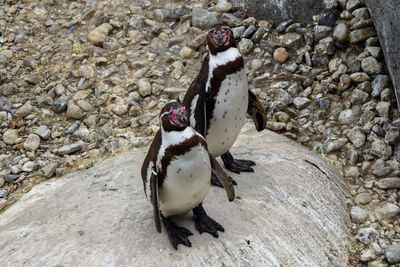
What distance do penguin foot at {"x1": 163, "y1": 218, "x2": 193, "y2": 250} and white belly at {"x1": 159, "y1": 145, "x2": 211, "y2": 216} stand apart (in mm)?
87

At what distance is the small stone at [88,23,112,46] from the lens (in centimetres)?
488

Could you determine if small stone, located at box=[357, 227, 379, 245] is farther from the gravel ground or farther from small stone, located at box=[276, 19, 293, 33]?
small stone, located at box=[276, 19, 293, 33]

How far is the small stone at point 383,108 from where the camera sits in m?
3.77

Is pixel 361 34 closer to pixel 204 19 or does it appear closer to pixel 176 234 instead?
pixel 204 19

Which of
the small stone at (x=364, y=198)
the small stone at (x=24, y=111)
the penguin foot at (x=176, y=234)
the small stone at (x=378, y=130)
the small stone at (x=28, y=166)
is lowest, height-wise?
the small stone at (x=364, y=198)

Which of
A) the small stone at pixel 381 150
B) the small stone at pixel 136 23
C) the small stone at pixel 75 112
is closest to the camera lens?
the small stone at pixel 381 150

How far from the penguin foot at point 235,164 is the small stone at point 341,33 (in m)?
1.57

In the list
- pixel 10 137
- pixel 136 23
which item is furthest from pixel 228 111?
pixel 136 23

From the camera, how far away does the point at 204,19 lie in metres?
4.80

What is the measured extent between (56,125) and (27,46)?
1.12 metres

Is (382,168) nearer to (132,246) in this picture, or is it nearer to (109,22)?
(132,246)

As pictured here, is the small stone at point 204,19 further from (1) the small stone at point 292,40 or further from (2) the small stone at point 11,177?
(2) the small stone at point 11,177

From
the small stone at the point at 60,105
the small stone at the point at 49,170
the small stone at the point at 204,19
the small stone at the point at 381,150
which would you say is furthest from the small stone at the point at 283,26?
the small stone at the point at 49,170

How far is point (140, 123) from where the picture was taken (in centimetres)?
420
